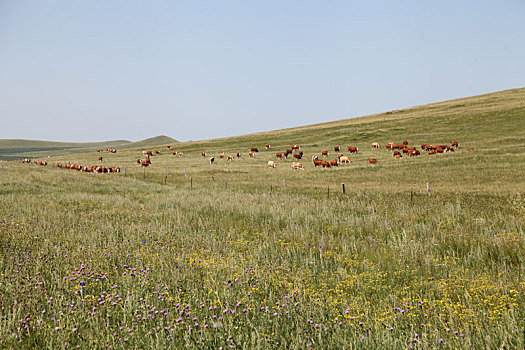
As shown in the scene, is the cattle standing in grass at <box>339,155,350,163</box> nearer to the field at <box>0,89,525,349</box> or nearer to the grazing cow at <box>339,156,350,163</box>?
the grazing cow at <box>339,156,350,163</box>

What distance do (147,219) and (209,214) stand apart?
225 cm

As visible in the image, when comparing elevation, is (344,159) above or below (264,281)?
below

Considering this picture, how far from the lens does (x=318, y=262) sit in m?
6.04

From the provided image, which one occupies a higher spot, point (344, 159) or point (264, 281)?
point (264, 281)

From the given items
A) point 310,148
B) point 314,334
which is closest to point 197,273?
point 314,334

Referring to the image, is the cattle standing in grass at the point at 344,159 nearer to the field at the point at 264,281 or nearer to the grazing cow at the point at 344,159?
the grazing cow at the point at 344,159

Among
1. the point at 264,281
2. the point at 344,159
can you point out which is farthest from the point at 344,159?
the point at 264,281

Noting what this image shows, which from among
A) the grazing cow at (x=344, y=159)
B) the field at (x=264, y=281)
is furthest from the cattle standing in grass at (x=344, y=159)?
the field at (x=264, y=281)

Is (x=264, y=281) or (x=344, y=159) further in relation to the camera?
(x=344, y=159)

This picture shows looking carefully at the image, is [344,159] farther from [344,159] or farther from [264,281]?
[264,281]

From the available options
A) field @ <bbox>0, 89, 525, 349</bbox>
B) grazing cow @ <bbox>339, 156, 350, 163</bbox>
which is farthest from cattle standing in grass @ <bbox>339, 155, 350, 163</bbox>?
field @ <bbox>0, 89, 525, 349</bbox>

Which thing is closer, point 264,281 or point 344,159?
point 264,281

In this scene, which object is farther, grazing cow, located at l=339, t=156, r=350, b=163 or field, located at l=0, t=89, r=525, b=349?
grazing cow, located at l=339, t=156, r=350, b=163

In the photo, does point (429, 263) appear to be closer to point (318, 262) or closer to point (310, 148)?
point (318, 262)
